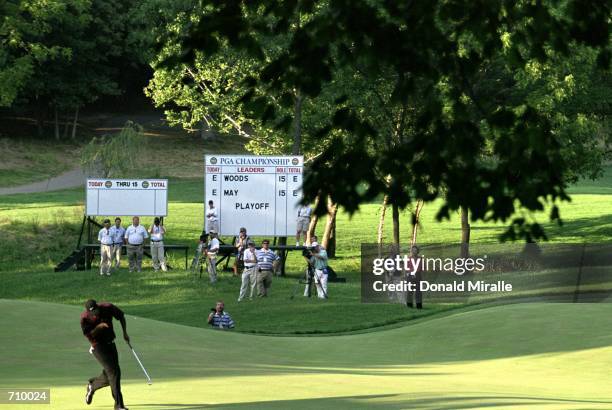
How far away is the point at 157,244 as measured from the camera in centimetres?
4206

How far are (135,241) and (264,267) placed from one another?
6753mm

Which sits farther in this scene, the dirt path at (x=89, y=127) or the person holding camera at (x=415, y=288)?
the dirt path at (x=89, y=127)

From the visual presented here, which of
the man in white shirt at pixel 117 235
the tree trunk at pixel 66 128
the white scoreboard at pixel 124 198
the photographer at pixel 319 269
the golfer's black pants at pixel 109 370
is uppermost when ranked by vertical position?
the tree trunk at pixel 66 128

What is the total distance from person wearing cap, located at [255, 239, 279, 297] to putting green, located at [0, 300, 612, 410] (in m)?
6.53

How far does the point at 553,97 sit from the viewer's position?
41.4 meters

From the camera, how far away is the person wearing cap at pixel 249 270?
1417 inches

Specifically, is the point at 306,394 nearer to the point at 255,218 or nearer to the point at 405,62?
the point at 405,62

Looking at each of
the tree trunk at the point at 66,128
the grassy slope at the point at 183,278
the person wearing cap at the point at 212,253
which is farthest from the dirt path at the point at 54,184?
the person wearing cap at the point at 212,253

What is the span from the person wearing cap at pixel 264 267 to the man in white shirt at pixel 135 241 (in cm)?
595

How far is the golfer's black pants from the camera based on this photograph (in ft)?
52.3

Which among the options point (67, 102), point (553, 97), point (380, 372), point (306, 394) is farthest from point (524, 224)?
point (67, 102)

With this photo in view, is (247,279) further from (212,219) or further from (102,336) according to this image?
(102,336)

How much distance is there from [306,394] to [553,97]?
2574cm

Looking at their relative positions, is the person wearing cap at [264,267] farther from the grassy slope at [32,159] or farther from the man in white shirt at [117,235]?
the grassy slope at [32,159]
